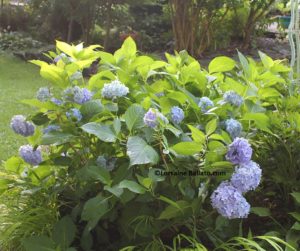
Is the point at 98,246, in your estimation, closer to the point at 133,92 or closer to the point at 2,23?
the point at 133,92

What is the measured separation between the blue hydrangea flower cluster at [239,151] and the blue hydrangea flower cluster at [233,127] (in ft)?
0.52

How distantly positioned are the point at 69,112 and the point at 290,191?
0.88 metres

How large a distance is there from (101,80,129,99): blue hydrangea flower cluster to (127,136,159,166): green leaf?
0.71 ft

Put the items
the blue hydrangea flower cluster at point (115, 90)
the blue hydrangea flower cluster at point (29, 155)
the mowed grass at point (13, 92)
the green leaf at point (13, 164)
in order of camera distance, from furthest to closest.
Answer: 1. the mowed grass at point (13, 92)
2. the green leaf at point (13, 164)
3. the blue hydrangea flower cluster at point (29, 155)
4. the blue hydrangea flower cluster at point (115, 90)

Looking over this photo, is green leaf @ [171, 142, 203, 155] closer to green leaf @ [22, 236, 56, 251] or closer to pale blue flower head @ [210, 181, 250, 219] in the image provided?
pale blue flower head @ [210, 181, 250, 219]

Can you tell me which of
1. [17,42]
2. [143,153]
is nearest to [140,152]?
[143,153]

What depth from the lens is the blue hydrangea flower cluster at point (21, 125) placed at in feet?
5.72

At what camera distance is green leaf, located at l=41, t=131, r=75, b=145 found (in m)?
1.56

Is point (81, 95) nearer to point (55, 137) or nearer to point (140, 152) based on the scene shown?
point (55, 137)

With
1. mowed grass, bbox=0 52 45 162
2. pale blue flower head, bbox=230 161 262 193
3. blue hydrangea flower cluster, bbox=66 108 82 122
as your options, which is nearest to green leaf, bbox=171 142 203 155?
pale blue flower head, bbox=230 161 262 193

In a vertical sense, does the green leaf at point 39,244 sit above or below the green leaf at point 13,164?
below

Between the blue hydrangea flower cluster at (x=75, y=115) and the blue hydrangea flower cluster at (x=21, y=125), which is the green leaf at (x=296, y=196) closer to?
the blue hydrangea flower cluster at (x=75, y=115)

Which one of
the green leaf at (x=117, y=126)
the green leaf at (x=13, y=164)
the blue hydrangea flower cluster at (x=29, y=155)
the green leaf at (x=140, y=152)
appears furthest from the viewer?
the green leaf at (x=13, y=164)

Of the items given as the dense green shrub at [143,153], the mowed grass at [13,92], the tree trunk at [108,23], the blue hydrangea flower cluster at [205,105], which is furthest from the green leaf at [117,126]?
the tree trunk at [108,23]
